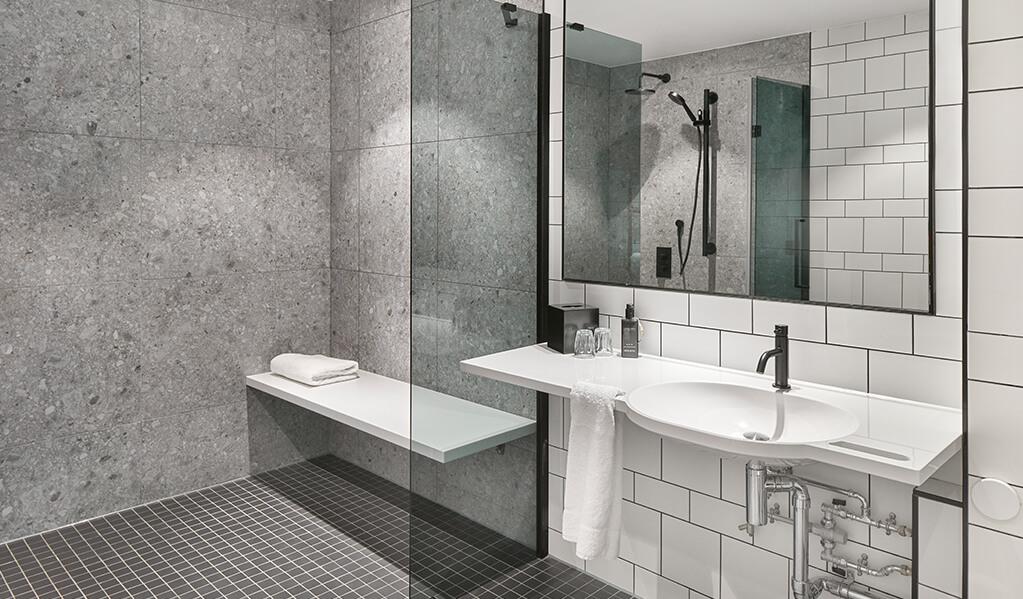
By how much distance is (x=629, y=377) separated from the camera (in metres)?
1.92

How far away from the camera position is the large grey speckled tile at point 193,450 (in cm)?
305

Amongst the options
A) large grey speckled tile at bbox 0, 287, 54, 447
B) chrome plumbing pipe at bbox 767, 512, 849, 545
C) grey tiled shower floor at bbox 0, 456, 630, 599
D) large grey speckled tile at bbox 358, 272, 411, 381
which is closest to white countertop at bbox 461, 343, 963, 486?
chrome plumbing pipe at bbox 767, 512, 849, 545

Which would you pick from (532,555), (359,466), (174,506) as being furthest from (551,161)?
(174,506)

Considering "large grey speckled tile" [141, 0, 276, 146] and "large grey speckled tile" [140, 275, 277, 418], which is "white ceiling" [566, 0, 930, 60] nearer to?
"large grey speckled tile" [141, 0, 276, 146]

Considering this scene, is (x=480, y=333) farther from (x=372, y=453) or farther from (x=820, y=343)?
(x=372, y=453)

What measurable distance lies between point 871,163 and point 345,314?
8.93 ft

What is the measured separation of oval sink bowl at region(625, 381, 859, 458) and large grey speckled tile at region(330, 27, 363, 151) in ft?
7.78

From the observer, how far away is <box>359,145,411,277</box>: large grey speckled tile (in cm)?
321

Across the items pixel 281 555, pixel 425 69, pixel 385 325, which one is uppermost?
pixel 425 69

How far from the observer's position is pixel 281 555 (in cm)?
259

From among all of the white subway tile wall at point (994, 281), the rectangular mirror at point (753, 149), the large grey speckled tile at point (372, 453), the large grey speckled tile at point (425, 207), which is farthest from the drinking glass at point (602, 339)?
the large grey speckled tile at point (372, 453)

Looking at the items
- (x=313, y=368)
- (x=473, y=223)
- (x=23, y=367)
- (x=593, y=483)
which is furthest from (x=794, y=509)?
(x=23, y=367)

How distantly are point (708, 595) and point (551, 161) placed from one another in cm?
160

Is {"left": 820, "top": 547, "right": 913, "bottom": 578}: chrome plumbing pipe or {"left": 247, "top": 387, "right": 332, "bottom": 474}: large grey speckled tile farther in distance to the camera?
{"left": 247, "top": 387, "right": 332, "bottom": 474}: large grey speckled tile
